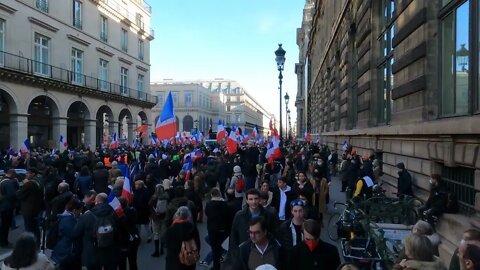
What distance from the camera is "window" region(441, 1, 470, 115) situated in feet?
24.0

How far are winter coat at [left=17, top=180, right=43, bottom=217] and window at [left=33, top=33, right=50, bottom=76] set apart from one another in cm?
2247

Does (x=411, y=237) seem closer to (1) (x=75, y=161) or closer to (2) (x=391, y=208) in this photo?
(2) (x=391, y=208)

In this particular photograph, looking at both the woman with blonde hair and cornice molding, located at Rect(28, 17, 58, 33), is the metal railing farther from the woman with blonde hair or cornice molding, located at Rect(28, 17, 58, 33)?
cornice molding, located at Rect(28, 17, 58, 33)

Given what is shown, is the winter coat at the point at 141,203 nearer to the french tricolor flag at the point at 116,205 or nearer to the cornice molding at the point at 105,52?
the french tricolor flag at the point at 116,205

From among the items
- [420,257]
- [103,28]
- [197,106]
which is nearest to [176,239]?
[420,257]

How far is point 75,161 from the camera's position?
55.3 feet

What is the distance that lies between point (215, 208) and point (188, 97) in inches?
3780

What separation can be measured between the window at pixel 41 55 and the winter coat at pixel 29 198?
22.5 meters

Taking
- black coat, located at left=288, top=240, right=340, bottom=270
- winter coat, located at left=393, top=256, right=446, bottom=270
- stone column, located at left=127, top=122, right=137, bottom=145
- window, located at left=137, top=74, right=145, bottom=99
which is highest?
window, located at left=137, top=74, right=145, bottom=99

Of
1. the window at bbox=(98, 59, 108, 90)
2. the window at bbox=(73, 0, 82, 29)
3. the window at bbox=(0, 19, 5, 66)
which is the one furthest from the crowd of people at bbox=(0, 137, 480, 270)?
the window at bbox=(98, 59, 108, 90)

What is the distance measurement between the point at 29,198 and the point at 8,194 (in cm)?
79

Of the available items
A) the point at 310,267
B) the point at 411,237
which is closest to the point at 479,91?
the point at 411,237

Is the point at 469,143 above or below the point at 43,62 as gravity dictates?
below

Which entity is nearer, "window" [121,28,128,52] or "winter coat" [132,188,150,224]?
"winter coat" [132,188,150,224]
